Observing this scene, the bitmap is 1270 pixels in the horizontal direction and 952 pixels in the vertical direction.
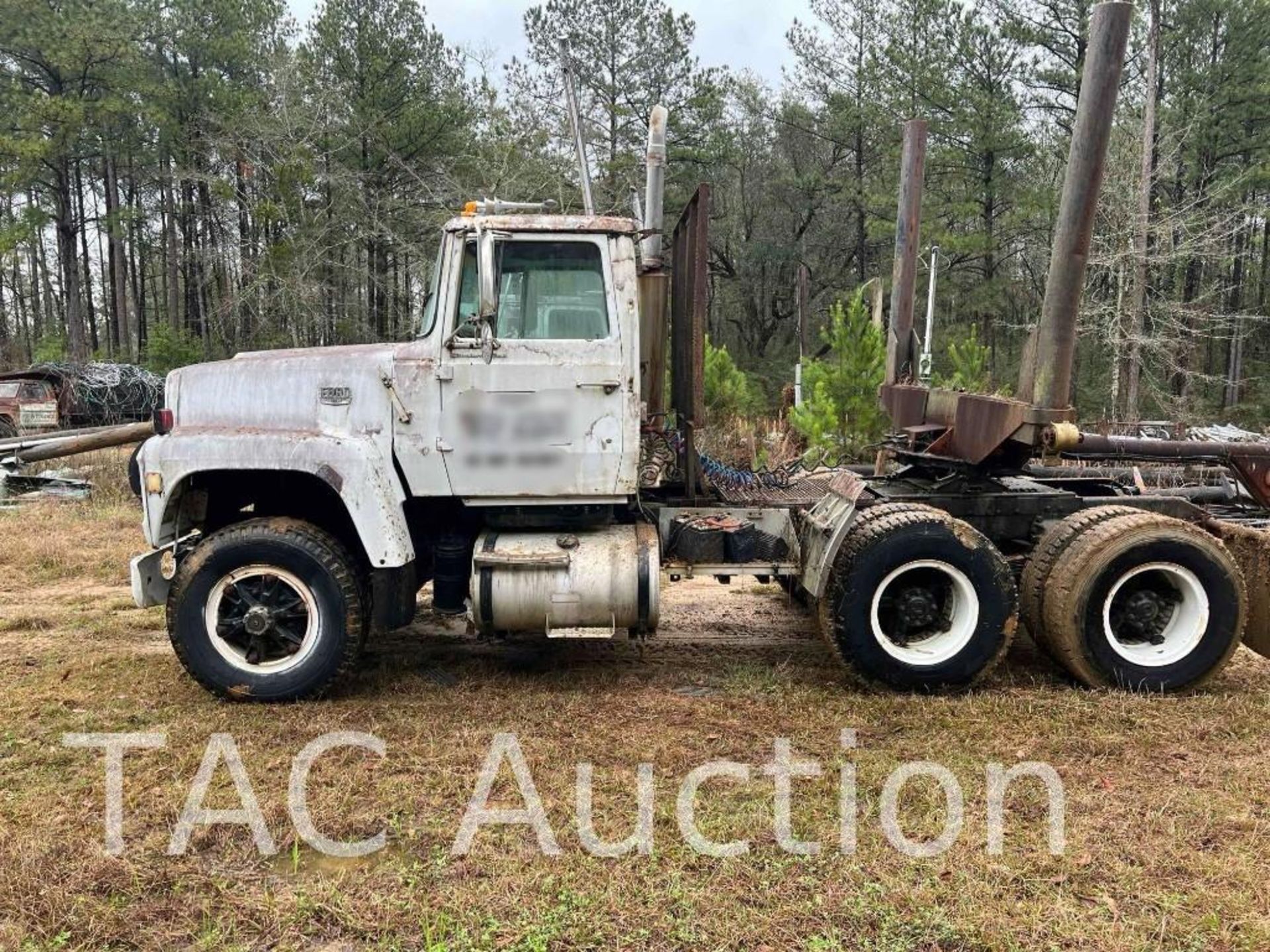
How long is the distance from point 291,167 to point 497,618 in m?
19.2

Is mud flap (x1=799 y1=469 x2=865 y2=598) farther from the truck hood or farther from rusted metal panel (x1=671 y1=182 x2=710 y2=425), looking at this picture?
the truck hood

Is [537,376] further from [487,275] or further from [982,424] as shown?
[982,424]

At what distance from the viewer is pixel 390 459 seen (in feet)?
15.8

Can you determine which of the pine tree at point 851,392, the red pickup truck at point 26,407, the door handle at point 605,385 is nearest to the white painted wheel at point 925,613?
the door handle at point 605,385

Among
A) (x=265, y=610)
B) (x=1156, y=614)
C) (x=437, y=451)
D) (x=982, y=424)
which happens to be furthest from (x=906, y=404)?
(x=265, y=610)

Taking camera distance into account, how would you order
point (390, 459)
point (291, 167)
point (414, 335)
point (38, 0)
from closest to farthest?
1. point (390, 459)
2. point (414, 335)
3. point (291, 167)
4. point (38, 0)

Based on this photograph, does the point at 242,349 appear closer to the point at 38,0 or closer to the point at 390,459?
the point at 38,0

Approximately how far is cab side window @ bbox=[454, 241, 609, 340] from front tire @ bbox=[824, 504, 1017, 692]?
1.87m

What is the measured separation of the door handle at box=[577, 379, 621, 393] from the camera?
4816mm

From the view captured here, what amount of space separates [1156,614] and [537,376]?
12.1 feet

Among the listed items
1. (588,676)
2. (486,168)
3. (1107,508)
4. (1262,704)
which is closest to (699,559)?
(588,676)

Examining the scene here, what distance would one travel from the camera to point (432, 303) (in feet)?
16.5

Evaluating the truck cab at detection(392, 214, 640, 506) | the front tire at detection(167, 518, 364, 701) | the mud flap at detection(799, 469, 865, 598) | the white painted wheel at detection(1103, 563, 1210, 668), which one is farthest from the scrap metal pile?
the white painted wheel at detection(1103, 563, 1210, 668)

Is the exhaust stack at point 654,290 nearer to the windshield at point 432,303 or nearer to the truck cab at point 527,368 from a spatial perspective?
the truck cab at point 527,368
